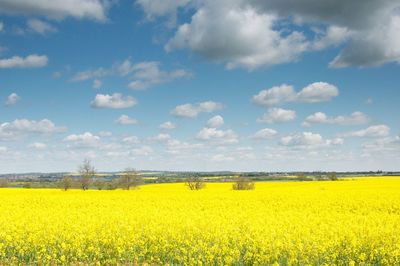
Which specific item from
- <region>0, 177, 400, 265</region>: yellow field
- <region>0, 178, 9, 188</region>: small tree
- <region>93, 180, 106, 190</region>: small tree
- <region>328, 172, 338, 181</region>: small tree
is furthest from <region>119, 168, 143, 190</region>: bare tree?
<region>0, 177, 400, 265</region>: yellow field

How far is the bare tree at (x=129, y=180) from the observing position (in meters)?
72.8

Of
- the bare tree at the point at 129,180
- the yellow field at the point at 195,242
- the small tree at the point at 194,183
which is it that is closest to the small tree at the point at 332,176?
the small tree at the point at 194,183

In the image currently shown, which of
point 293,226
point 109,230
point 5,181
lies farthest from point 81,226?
point 5,181

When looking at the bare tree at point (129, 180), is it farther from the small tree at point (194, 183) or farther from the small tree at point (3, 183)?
the small tree at point (3, 183)

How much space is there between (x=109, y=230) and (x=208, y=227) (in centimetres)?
374

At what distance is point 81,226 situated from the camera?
17.9 m

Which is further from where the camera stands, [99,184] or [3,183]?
[3,183]

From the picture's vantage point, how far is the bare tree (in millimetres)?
72750

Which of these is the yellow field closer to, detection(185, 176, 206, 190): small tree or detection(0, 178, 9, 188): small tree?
detection(185, 176, 206, 190): small tree

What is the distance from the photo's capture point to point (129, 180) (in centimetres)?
7288

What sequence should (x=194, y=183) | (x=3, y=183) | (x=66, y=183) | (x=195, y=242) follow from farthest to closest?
1. (x=3, y=183)
2. (x=66, y=183)
3. (x=194, y=183)
4. (x=195, y=242)

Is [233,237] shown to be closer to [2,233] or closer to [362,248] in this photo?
[362,248]

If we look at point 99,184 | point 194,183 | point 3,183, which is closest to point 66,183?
point 99,184

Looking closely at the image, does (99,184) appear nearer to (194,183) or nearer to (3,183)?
(194,183)
